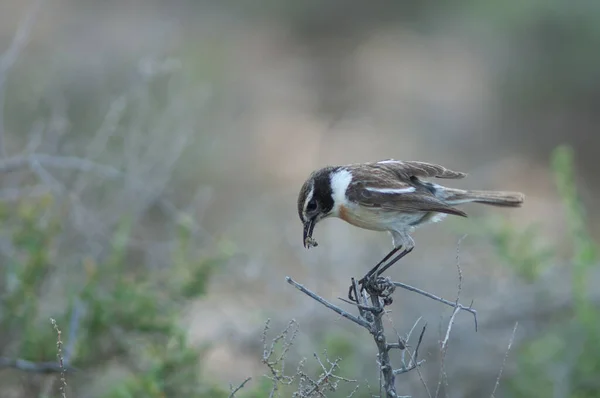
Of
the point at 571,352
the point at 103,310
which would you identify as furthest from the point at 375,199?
the point at 571,352

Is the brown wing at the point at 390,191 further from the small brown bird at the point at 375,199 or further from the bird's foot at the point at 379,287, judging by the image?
the bird's foot at the point at 379,287

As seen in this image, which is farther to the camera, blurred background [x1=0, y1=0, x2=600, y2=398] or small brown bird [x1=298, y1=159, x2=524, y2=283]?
blurred background [x1=0, y1=0, x2=600, y2=398]

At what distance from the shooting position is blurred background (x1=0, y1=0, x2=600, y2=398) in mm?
5812

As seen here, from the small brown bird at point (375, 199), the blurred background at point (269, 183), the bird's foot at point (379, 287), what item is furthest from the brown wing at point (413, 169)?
the blurred background at point (269, 183)

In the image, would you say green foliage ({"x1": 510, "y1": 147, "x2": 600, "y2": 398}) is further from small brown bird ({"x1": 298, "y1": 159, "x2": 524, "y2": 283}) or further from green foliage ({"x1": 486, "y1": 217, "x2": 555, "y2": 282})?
small brown bird ({"x1": 298, "y1": 159, "x2": 524, "y2": 283})

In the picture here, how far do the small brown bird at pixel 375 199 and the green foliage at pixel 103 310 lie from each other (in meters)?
1.21

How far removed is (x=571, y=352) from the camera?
21.7 feet

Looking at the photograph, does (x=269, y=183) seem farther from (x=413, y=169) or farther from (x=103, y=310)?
(x=413, y=169)

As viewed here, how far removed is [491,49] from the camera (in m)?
16.7

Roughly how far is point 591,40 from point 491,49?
1754 mm

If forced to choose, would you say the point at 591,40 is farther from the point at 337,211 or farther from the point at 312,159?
the point at 337,211

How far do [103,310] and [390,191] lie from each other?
2.03 metres

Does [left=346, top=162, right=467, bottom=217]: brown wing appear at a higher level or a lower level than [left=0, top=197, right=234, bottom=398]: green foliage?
higher

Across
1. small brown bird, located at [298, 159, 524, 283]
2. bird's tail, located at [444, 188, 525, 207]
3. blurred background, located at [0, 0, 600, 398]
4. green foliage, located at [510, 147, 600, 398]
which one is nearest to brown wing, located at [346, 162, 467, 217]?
small brown bird, located at [298, 159, 524, 283]
